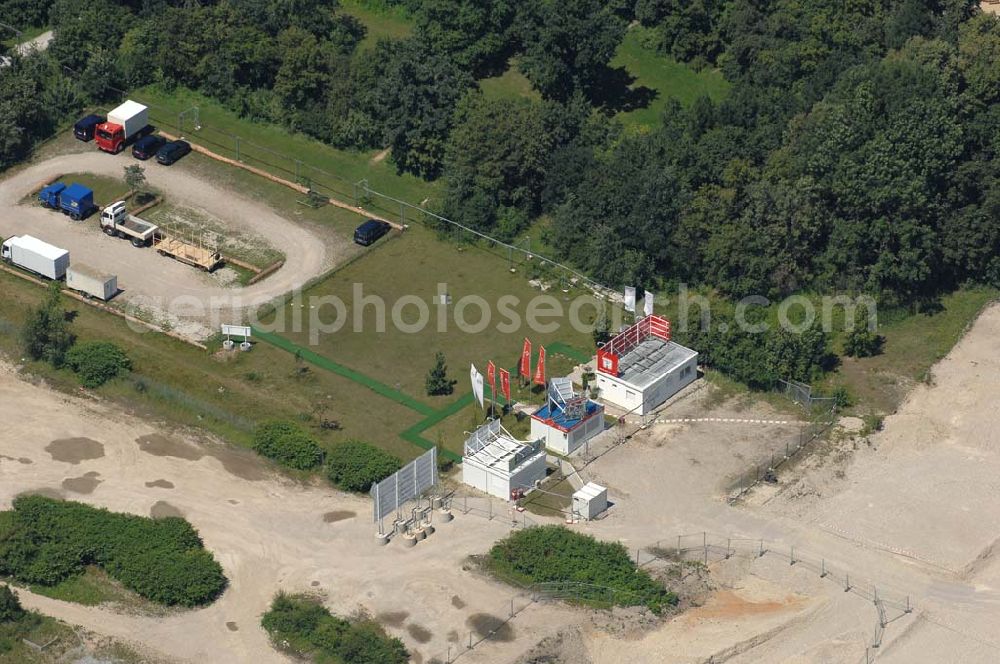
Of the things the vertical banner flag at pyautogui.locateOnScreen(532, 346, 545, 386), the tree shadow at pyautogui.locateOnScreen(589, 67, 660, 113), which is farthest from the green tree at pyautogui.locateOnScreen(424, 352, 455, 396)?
the tree shadow at pyautogui.locateOnScreen(589, 67, 660, 113)

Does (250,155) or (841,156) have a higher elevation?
(841,156)

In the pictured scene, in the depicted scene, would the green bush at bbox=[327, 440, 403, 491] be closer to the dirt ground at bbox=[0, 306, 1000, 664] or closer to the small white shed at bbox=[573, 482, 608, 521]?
the dirt ground at bbox=[0, 306, 1000, 664]

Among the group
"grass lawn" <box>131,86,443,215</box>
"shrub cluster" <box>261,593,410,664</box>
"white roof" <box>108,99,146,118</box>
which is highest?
Answer: "white roof" <box>108,99,146,118</box>

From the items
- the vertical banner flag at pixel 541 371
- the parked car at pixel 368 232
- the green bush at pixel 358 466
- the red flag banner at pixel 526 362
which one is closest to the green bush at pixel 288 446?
the green bush at pixel 358 466

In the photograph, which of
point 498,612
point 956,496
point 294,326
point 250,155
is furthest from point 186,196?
point 956,496

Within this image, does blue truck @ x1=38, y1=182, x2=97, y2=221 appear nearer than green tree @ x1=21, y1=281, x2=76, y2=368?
No

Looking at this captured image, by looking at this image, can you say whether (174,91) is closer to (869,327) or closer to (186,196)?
(186,196)

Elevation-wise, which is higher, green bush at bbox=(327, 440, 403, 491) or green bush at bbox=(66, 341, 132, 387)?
green bush at bbox=(327, 440, 403, 491)
